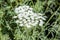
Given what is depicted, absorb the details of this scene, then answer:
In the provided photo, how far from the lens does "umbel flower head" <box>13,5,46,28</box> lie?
3311 millimetres

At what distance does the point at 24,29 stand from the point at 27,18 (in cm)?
27

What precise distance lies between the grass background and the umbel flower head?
9cm

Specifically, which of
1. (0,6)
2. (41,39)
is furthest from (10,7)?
(41,39)

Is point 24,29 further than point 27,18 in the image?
Yes

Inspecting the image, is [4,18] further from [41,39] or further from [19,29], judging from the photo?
[41,39]

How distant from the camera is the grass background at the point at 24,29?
3.42m

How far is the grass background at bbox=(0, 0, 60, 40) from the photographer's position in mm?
3420

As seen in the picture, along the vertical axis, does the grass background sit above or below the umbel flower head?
below

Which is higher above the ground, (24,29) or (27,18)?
(27,18)

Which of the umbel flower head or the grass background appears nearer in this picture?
the umbel flower head

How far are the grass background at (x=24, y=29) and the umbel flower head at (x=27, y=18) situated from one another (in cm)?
9

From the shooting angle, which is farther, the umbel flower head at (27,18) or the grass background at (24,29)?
the grass background at (24,29)

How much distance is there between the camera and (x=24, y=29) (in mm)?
3525

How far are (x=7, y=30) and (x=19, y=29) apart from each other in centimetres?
30
